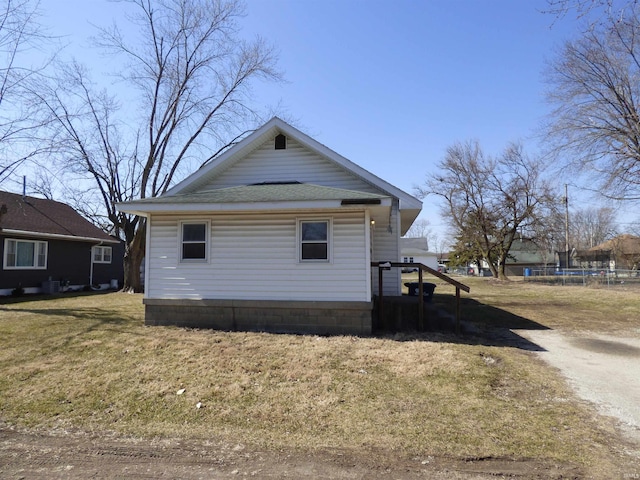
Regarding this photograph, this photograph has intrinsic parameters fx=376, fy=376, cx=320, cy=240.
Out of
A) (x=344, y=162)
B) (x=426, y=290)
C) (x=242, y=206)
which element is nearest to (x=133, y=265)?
(x=242, y=206)

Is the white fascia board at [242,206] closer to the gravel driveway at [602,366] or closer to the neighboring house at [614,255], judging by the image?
the gravel driveway at [602,366]

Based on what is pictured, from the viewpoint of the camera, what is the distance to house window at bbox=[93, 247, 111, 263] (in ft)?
70.5

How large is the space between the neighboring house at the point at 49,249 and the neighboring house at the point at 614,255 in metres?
50.6

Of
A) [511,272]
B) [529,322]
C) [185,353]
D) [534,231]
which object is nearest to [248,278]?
[185,353]

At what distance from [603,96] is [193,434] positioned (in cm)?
2207

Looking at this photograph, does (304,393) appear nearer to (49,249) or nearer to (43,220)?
(49,249)

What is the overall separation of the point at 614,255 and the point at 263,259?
55.8 m

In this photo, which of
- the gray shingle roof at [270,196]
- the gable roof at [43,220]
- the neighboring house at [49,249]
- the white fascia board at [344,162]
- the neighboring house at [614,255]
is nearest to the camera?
the gray shingle roof at [270,196]

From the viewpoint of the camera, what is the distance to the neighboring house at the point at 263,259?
324 inches

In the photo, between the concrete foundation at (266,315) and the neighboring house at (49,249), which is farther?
the neighboring house at (49,249)

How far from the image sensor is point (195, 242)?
890 cm

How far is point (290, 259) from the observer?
853 centimetres

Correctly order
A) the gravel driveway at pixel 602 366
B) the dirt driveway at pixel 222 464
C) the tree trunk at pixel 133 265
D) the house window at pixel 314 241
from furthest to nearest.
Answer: the tree trunk at pixel 133 265
the house window at pixel 314 241
the gravel driveway at pixel 602 366
the dirt driveway at pixel 222 464

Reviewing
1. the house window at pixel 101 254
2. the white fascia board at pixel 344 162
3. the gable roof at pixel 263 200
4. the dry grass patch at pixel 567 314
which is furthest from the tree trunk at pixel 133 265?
the dry grass patch at pixel 567 314
